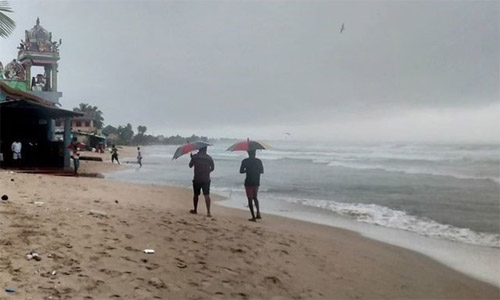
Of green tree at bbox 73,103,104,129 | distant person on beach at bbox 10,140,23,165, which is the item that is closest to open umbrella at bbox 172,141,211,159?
distant person on beach at bbox 10,140,23,165

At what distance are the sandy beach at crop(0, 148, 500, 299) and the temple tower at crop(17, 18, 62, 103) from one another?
899 inches

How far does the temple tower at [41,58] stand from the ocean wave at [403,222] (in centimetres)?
2166

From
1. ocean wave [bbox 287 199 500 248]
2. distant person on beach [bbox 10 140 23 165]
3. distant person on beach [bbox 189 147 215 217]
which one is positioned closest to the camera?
distant person on beach [bbox 189 147 215 217]

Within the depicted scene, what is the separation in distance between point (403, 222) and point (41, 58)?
88.3ft

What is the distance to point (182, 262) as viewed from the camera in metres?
5.05

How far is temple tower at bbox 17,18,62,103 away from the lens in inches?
1130

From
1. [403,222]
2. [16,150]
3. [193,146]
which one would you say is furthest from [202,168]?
[16,150]

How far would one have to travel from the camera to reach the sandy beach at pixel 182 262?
402 centimetres

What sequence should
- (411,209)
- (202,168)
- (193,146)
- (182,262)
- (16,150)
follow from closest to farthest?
1. (182,262)
2. (202,168)
3. (193,146)
4. (411,209)
5. (16,150)

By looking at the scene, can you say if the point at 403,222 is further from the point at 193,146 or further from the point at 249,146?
the point at 193,146

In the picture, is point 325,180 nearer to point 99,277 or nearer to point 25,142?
point 25,142

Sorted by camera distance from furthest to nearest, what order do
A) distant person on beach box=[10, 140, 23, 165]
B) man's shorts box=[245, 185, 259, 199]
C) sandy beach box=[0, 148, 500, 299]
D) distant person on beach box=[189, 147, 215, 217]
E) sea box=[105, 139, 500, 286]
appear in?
distant person on beach box=[10, 140, 23, 165] → man's shorts box=[245, 185, 259, 199] → distant person on beach box=[189, 147, 215, 217] → sea box=[105, 139, 500, 286] → sandy beach box=[0, 148, 500, 299]

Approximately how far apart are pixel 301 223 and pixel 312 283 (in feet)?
17.7

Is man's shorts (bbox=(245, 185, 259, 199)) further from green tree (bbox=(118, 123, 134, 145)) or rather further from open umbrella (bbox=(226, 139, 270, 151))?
green tree (bbox=(118, 123, 134, 145))
